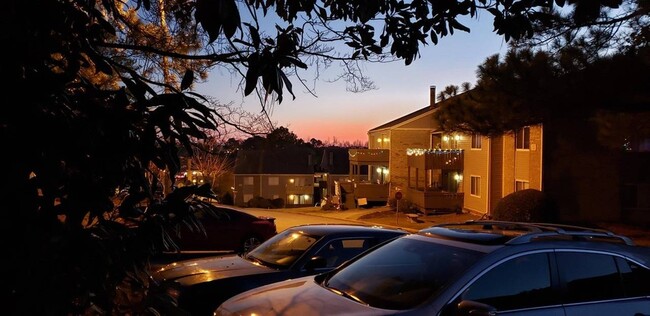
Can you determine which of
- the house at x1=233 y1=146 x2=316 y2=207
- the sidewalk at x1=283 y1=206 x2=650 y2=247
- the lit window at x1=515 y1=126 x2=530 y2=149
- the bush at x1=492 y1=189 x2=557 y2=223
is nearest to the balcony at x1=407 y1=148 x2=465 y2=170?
the sidewalk at x1=283 y1=206 x2=650 y2=247

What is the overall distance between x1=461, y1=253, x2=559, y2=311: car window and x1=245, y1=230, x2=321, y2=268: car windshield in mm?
3697

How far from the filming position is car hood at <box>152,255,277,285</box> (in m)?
7.62

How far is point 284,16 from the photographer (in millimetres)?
4977

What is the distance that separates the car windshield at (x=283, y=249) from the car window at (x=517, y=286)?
146 inches

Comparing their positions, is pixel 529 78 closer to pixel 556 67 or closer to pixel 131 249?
pixel 556 67

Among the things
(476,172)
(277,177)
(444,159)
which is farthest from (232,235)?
(277,177)

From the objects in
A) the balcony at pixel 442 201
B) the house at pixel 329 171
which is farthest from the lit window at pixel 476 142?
the house at pixel 329 171

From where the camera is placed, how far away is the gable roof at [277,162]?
69750 millimetres

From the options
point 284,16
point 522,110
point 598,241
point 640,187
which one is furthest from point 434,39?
point 640,187

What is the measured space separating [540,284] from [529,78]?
1355 cm

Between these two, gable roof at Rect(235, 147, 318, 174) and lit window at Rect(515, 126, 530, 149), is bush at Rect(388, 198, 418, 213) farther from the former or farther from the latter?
gable roof at Rect(235, 147, 318, 174)

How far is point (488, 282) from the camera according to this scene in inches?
182

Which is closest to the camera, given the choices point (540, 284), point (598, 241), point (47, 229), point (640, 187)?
point (47, 229)

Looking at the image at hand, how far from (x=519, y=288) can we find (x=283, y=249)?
434 centimetres
